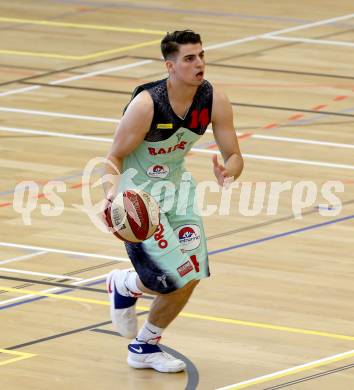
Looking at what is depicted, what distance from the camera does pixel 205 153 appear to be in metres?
15.0

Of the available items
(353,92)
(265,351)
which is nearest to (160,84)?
(265,351)

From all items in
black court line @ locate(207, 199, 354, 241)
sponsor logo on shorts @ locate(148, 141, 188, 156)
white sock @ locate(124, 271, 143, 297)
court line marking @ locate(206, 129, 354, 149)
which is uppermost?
sponsor logo on shorts @ locate(148, 141, 188, 156)

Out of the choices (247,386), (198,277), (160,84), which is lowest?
(247,386)

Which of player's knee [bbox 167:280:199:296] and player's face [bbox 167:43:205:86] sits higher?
player's face [bbox 167:43:205:86]

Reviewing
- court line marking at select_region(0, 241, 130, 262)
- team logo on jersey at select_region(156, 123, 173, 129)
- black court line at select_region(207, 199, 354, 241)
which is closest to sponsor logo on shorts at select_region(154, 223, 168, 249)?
team logo on jersey at select_region(156, 123, 173, 129)

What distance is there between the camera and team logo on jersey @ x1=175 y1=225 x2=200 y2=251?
9.17m

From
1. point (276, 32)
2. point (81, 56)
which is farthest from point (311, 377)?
point (276, 32)

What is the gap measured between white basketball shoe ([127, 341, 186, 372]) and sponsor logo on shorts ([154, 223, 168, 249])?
686 millimetres

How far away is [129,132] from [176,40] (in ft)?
2.05

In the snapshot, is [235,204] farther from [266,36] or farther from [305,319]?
[266,36]

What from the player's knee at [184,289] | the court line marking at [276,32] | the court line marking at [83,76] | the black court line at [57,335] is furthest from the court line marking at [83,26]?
the player's knee at [184,289]

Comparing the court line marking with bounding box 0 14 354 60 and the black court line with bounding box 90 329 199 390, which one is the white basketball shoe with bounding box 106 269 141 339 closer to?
the black court line with bounding box 90 329 199 390

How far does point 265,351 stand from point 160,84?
187cm

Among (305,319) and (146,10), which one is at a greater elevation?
(146,10)
